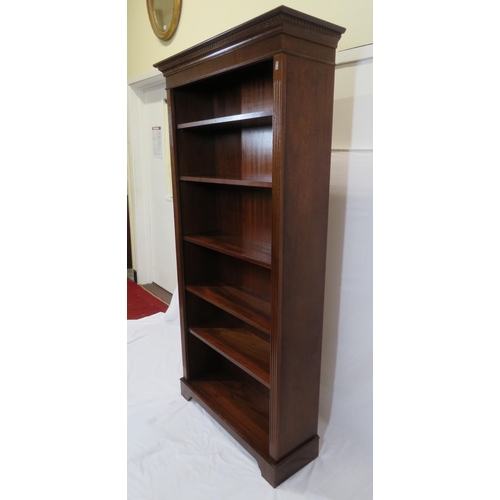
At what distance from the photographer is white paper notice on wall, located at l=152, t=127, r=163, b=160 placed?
10.2 ft

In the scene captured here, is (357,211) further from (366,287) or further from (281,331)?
(281,331)

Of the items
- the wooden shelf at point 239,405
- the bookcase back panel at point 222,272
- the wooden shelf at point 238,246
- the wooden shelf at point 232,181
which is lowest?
the wooden shelf at point 239,405

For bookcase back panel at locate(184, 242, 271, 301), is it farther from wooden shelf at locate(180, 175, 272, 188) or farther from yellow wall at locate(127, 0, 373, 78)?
yellow wall at locate(127, 0, 373, 78)

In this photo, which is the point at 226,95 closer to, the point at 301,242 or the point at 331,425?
the point at 301,242

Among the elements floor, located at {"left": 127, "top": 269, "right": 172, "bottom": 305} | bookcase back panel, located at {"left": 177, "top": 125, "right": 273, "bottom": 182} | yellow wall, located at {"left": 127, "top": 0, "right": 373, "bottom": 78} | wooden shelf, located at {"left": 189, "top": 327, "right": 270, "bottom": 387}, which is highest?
yellow wall, located at {"left": 127, "top": 0, "right": 373, "bottom": 78}

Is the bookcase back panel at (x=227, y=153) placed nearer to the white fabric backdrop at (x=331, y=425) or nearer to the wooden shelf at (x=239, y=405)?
the white fabric backdrop at (x=331, y=425)

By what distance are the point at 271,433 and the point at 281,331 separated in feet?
1.43

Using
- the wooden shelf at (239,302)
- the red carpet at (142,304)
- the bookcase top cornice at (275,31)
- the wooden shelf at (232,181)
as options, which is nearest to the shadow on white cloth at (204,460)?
the wooden shelf at (239,302)

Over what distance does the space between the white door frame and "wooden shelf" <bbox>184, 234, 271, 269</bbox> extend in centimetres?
175

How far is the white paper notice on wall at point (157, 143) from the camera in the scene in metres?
3.10

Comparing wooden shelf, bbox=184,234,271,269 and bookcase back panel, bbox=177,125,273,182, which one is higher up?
bookcase back panel, bbox=177,125,273,182

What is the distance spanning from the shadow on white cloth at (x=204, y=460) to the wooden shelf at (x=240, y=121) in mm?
1322

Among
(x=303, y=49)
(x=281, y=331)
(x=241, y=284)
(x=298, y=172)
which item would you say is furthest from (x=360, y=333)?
(x=303, y=49)


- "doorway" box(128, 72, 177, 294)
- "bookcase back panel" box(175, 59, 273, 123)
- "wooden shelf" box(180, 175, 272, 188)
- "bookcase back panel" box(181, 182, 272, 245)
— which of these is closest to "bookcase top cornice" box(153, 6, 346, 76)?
"bookcase back panel" box(175, 59, 273, 123)
